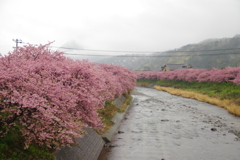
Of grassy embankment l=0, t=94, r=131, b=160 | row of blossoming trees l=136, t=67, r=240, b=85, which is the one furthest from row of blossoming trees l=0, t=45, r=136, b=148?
row of blossoming trees l=136, t=67, r=240, b=85

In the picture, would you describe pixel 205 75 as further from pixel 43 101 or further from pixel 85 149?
pixel 43 101

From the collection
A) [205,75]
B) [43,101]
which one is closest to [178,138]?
[43,101]

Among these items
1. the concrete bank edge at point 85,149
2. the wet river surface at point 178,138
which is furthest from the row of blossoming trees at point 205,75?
the concrete bank edge at point 85,149

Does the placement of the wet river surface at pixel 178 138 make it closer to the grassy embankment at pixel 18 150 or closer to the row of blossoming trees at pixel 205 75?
the grassy embankment at pixel 18 150

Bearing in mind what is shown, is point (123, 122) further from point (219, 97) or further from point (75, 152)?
point (219, 97)

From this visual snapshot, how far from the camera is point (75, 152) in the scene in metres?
9.66

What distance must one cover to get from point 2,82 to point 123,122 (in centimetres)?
1659

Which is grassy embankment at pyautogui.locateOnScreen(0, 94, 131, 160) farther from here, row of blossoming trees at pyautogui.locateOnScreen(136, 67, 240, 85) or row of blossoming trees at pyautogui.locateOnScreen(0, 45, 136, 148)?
row of blossoming trees at pyautogui.locateOnScreen(136, 67, 240, 85)

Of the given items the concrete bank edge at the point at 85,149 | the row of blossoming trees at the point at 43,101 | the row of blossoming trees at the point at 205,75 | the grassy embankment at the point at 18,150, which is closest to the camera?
the row of blossoming trees at the point at 43,101

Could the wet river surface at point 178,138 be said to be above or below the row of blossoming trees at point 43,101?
below

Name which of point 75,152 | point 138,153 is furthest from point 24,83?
point 138,153

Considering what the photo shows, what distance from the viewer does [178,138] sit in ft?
52.5

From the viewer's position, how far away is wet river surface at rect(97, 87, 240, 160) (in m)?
12.7

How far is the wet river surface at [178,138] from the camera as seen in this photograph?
12.7 meters
